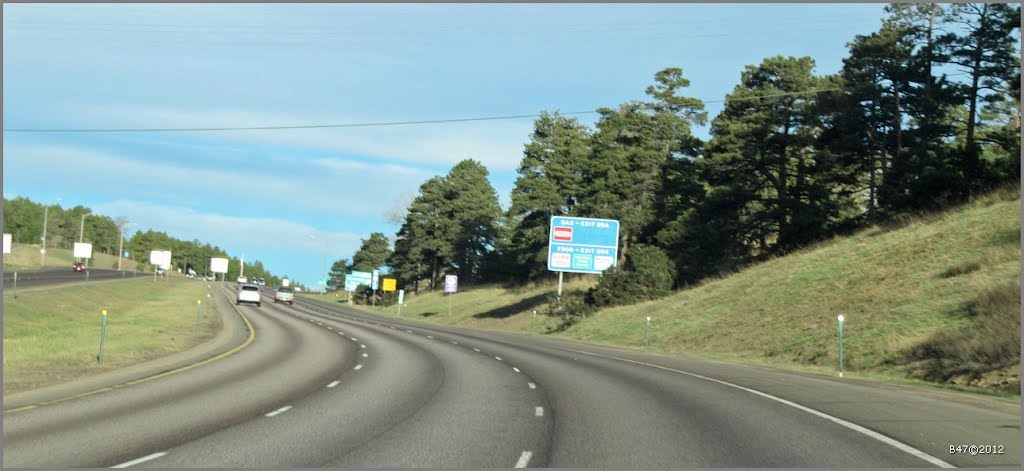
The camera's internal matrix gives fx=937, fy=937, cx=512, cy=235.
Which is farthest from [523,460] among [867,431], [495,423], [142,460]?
[867,431]

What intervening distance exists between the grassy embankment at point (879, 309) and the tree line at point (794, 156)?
3.46 metres

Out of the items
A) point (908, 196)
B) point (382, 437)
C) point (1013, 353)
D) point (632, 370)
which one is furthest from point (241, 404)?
point (908, 196)

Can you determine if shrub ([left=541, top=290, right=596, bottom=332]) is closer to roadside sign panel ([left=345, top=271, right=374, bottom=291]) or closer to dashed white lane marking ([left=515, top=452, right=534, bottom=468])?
dashed white lane marking ([left=515, top=452, right=534, bottom=468])

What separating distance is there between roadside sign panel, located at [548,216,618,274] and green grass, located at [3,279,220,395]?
20.9 meters

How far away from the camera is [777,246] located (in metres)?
59.3

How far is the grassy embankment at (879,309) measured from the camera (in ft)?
81.5

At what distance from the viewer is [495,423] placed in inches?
527

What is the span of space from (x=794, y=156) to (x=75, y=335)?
42.9 meters

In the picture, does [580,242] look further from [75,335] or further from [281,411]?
[281,411]

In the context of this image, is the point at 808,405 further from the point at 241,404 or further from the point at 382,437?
the point at 241,404

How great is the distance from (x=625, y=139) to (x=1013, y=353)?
58.3m

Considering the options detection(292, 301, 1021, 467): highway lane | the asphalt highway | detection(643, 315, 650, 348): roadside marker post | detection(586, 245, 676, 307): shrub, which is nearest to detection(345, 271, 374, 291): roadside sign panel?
detection(586, 245, 676, 307): shrub

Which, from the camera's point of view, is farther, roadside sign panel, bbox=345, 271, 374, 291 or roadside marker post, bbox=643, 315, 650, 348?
roadside sign panel, bbox=345, 271, 374, 291

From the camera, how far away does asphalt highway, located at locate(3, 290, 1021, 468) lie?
10195 mm
